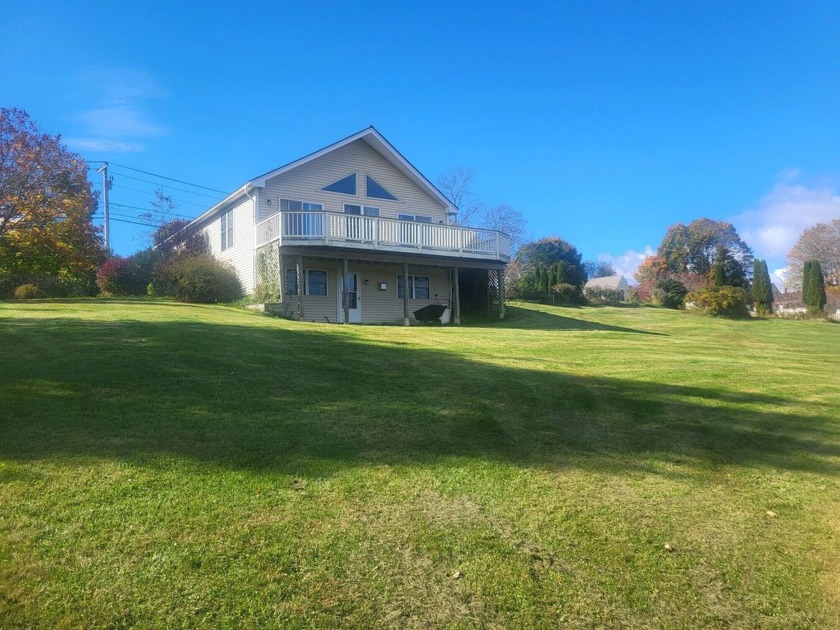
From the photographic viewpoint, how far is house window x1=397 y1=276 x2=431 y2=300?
73.3 ft

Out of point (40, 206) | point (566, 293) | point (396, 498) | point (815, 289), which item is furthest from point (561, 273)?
point (396, 498)

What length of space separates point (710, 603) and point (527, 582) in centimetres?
101

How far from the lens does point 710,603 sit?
3045mm

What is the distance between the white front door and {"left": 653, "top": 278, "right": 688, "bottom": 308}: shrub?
22.8 meters

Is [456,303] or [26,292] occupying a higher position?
Answer: [26,292]

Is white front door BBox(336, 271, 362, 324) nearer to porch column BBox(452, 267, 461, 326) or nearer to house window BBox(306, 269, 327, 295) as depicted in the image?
house window BBox(306, 269, 327, 295)

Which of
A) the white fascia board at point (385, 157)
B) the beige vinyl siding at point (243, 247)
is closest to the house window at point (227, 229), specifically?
the beige vinyl siding at point (243, 247)

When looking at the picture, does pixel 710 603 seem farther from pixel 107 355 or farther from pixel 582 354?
pixel 582 354

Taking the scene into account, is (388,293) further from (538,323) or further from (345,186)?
(538,323)

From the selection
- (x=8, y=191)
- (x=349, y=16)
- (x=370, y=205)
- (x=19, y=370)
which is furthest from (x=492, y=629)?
(x=8, y=191)

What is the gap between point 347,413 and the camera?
5516 millimetres

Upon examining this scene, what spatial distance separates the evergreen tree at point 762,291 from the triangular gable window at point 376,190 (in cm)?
1951

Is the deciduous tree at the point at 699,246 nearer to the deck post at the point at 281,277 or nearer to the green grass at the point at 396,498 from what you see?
the deck post at the point at 281,277

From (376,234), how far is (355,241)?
2.66ft
